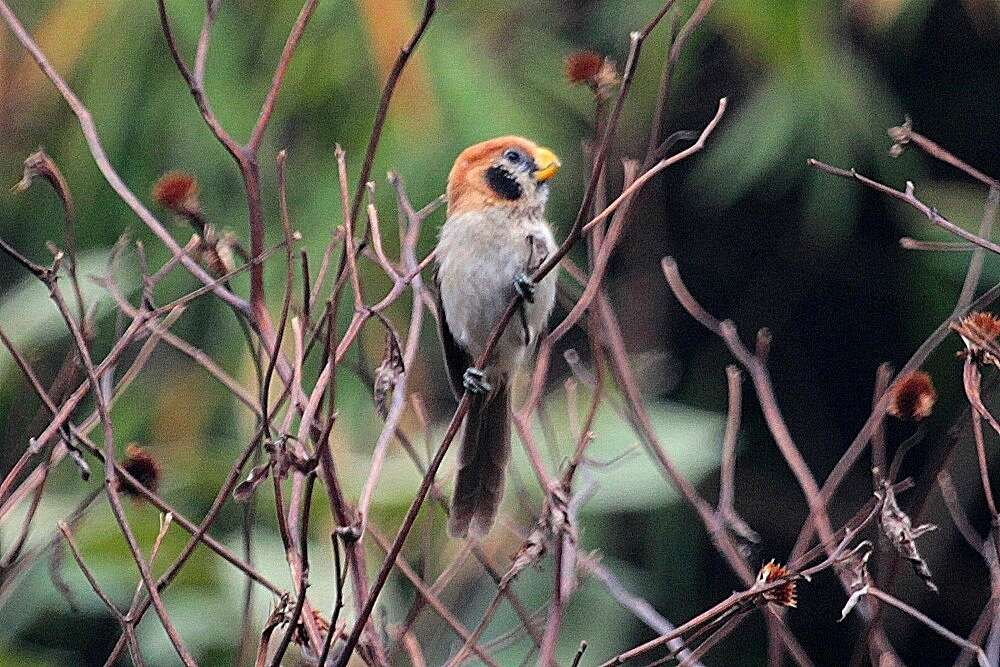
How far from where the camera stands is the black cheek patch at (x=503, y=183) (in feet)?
9.23

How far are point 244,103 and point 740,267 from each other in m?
1.82

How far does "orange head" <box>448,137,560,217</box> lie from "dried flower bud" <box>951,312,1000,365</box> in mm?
1194

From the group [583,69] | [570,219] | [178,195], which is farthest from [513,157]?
[570,219]

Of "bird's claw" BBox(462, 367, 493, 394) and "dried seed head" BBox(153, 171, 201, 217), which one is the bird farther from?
"dried seed head" BBox(153, 171, 201, 217)

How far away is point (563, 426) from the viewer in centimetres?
373

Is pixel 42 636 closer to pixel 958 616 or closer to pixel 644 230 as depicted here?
pixel 644 230

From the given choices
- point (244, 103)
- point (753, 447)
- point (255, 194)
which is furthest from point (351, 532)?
point (753, 447)

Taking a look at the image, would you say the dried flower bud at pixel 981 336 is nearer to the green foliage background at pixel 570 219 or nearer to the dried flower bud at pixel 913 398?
the dried flower bud at pixel 913 398

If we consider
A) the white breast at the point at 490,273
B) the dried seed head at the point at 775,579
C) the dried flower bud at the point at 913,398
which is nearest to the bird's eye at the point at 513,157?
the white breast at the point at 490,273

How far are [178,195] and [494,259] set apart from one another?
1.03m

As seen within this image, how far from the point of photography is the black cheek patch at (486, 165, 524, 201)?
9.23 feet

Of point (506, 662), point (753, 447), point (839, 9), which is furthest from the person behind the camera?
point (753, 447)

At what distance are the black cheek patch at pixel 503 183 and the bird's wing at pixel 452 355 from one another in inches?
9.5

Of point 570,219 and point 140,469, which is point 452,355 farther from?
point 570,219
